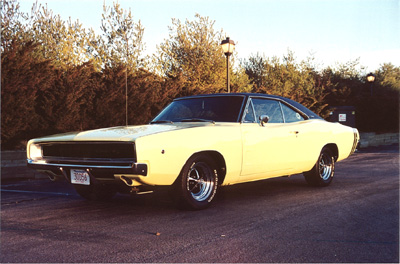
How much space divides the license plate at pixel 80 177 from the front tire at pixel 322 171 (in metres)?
3.89

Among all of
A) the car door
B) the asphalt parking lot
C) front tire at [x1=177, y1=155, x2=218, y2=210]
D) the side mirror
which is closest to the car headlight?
the asphalt parking lot

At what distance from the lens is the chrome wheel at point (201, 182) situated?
19.1 ft

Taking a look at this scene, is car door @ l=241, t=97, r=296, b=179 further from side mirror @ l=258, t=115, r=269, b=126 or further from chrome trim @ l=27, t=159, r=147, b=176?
chrome trim @ l=27, t=159, r=147, b=176

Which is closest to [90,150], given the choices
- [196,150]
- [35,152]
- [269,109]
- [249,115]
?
[35,152]

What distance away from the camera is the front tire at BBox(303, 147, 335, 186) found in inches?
301

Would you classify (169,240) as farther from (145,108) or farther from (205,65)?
(205,65)

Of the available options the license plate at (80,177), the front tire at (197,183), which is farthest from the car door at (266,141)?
the license plate at (80,177)

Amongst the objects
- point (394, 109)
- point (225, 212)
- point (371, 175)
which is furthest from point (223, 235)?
point (394, 109)

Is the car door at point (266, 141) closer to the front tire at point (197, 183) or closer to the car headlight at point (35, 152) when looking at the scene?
the front tire at point (197, 183)

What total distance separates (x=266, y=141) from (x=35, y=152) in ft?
10.3

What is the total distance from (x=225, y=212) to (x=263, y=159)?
4.08 feet

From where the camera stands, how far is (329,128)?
7.94m

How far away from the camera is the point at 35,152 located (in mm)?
6023

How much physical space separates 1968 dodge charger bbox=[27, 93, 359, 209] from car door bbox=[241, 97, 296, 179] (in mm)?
14
